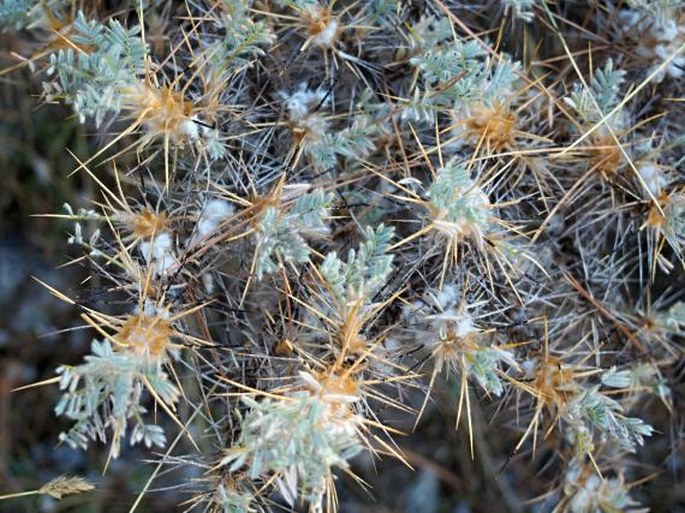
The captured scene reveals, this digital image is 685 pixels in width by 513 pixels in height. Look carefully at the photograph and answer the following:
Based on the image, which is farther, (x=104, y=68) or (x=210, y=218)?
(x=210, y=218)

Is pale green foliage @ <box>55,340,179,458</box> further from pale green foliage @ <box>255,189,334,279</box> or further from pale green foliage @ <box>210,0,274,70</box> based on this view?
pale green foliage @ <box>210,0,274,70</box>

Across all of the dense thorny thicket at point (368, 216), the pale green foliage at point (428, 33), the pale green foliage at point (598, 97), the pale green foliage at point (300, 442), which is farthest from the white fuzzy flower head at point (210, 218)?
the pale green foliage at point (598, 97)

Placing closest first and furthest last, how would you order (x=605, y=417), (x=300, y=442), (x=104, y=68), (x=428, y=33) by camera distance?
1. (x=300, y=442)
2. (x=104, y=68)
3. (x=605, y=417)
4. (x=428, y=33)

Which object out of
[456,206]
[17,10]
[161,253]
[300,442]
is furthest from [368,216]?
[17,10]

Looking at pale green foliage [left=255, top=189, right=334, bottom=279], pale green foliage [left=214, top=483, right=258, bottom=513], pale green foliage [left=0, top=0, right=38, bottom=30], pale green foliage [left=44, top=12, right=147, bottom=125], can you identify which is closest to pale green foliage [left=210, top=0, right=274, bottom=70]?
pale green foliage [left=44, top=12, right=147, bottom=125]

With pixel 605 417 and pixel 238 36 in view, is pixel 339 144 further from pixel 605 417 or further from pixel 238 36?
pixel 605 417

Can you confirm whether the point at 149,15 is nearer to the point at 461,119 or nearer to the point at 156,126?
the point at 156,126

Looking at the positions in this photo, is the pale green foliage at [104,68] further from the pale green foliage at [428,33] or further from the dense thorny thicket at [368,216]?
the pale green foliage at [428,33]
